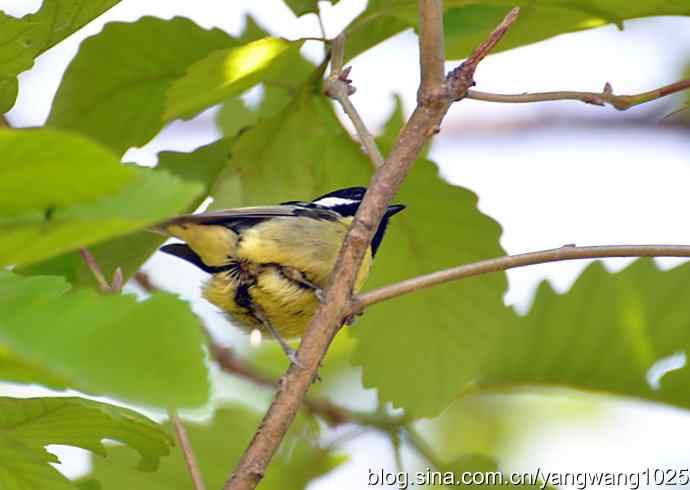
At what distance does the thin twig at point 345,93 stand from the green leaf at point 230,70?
4.6 inches

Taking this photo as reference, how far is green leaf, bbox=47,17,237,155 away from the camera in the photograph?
8.16 ft

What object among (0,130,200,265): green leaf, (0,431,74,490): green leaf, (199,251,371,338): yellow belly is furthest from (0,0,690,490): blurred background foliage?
(0,130,200,265): green leaf

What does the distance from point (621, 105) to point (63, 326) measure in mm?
1374

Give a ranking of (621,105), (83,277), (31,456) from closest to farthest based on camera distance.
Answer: (31,456), (621,105), (83,277)

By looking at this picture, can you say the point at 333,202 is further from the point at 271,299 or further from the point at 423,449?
the point at 423,449

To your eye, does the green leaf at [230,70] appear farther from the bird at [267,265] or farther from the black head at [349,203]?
the bird at [267,265]

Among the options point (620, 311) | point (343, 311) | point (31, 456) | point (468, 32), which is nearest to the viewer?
point (31, 456)

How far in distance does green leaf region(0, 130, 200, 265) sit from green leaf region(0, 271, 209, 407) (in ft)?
0.20

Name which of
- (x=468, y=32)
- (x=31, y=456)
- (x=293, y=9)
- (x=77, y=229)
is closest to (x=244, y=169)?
(x=293, y=9)

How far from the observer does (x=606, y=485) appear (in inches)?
120

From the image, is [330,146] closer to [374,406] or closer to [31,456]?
[374,406]

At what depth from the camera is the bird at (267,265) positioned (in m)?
3.21

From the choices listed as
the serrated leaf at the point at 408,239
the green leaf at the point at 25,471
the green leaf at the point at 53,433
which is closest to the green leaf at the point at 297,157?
the serrated leaf at the point at 408,239

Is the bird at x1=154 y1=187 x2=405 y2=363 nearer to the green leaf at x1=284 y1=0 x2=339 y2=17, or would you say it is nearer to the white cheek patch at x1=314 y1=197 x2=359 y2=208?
the white cheek patch at x1=314 y1=197 x2=359 y2=208
